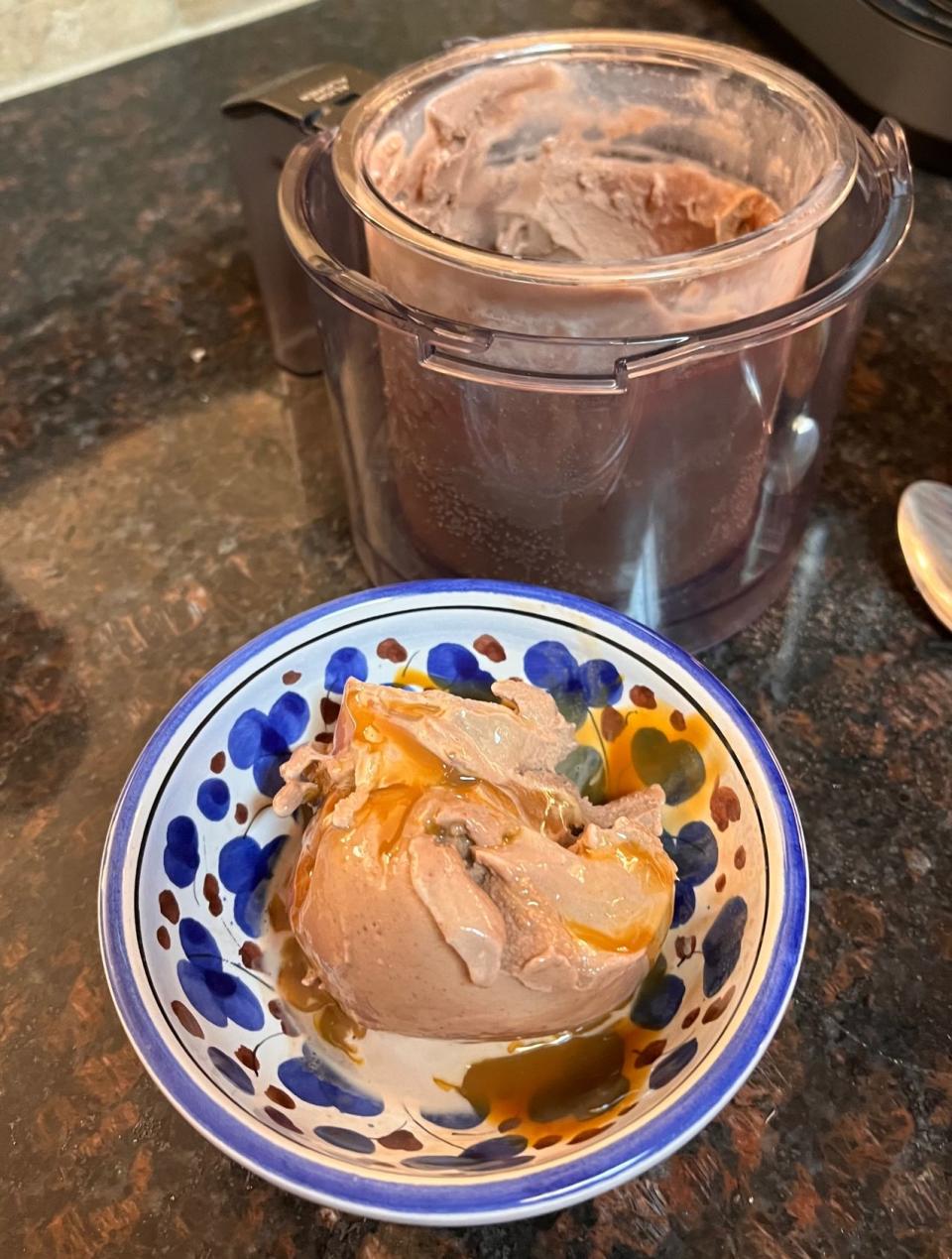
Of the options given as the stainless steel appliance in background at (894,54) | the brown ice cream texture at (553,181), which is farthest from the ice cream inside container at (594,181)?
the stainless steel appliance in background at (894,54)

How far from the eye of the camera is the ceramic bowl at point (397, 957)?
328mm

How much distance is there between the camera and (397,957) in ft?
1.29

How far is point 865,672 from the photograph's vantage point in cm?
56

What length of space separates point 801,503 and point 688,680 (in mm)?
197

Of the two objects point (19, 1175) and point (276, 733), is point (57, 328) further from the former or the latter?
point (19, 1175)

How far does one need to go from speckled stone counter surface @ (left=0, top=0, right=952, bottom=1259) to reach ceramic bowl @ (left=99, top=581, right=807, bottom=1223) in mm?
53

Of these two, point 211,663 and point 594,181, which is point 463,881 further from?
point 594,181

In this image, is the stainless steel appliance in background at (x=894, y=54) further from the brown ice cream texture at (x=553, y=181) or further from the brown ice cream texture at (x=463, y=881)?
the brown ice cream texture at (x=463, y=881)

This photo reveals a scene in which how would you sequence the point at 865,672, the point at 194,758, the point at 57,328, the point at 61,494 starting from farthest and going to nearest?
the point at 57,328 → the point at 61,494 → the point at 865,672 → the point at 194,758

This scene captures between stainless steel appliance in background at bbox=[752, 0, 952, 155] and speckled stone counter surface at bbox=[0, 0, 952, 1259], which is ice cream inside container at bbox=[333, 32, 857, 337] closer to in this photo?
speckled stone counter surface at bbox=[0, 0, 952, 1259]

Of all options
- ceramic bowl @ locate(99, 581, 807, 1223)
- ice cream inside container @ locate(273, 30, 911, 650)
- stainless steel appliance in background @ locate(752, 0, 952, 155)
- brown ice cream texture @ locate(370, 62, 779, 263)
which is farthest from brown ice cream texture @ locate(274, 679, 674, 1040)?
stainless steel appliance in background @ locate(752, 0, 952, 155)

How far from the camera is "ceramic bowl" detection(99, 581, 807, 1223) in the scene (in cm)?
33

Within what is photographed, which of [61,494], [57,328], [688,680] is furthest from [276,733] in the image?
[57,328]

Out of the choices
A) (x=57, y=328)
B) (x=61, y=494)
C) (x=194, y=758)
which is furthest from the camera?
(x=57, y=328)
